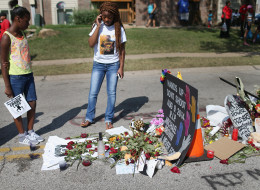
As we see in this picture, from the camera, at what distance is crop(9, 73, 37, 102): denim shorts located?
409 centimetres

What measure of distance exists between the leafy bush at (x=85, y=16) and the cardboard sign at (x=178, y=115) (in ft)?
70.1

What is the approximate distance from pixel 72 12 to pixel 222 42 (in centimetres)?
1692

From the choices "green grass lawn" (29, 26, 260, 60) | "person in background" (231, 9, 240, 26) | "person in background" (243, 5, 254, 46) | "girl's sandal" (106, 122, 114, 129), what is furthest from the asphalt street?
"person in background" (231, 9, 240, 26)

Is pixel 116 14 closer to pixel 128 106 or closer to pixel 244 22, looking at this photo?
pixel 128 106

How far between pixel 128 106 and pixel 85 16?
65.4 feet

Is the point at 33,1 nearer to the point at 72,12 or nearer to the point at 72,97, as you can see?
the point at 72,12

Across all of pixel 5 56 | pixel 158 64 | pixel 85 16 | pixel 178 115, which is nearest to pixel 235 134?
pixel 178 115

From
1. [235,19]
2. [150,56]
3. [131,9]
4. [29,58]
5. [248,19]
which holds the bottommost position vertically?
[150,56]

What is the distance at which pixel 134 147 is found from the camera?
155 inches

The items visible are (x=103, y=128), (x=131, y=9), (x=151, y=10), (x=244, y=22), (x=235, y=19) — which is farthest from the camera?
(x=131, y=9)

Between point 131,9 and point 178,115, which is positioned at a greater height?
point 131,9

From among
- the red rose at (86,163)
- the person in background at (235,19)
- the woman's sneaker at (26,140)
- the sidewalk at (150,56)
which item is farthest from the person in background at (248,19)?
the red rose at (86,163)

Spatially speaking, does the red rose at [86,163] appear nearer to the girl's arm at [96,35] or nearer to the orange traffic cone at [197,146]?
the orange traffic cone at [197,146]

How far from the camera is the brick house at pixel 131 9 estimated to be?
19156mm
